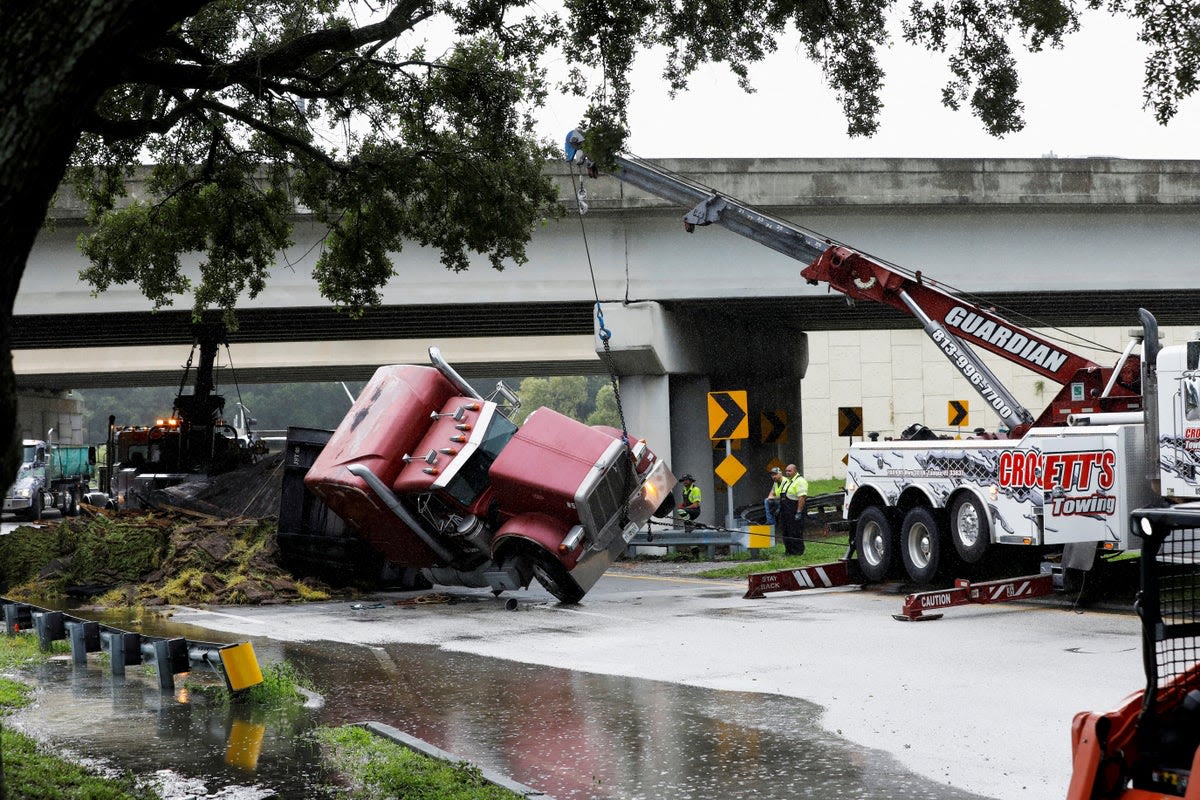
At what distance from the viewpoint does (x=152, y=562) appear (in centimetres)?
1945

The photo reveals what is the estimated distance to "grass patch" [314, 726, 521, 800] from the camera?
22.8 feet

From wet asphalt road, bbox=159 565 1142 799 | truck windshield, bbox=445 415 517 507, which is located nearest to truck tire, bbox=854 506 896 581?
wet asphalt road, bbox=159 565 1142 799

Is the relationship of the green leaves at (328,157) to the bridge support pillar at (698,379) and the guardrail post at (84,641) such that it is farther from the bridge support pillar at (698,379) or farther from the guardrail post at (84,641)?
the bridge support pillar at (698,379)

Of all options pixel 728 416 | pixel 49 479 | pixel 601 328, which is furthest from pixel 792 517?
pixel 49 479

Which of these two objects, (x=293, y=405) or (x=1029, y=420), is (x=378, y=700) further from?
(x=293, y=405)

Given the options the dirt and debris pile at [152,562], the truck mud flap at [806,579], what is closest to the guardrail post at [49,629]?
the dirt and debris pile at [152,562]

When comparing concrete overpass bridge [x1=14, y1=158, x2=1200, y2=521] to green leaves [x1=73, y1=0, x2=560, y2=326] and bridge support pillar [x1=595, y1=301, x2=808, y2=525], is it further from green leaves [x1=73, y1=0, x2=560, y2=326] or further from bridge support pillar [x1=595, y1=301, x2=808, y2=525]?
green leaves [x1=73, y1=0, x2=560, y2=326]

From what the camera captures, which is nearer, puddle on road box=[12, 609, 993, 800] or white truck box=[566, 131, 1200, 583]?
puddle on road box=[12, 609, 993, 800]

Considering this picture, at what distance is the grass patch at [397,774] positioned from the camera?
6.95 meters

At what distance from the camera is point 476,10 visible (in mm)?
12062

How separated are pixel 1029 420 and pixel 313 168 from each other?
997 cm

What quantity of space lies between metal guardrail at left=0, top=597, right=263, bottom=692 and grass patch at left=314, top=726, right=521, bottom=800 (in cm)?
187

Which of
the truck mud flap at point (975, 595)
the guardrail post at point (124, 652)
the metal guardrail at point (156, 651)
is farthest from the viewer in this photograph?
the truck mud flap at point (975, 595)

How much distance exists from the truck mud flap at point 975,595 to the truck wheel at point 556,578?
13.3 ft
